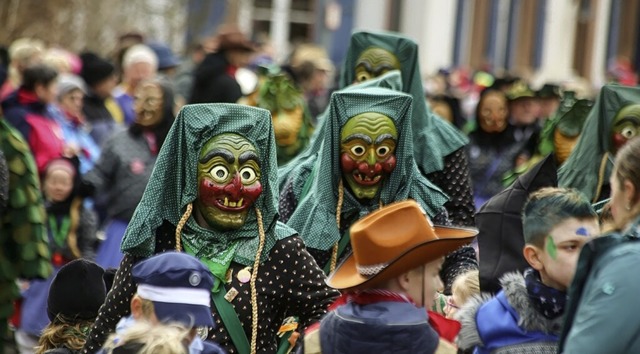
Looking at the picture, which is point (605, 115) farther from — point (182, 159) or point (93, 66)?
point (93, 66)

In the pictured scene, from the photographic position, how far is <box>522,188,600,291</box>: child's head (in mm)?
5414

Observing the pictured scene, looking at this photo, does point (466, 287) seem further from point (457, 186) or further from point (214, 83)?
point (214, 83)

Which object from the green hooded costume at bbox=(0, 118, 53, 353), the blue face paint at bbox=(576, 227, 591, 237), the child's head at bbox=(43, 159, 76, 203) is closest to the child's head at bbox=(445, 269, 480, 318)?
the blue face paint at bbox=(576, 227, 591, 237)

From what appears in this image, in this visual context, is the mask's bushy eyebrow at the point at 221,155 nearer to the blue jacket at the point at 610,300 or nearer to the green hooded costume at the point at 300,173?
the green hooded costume at the point at 300,173

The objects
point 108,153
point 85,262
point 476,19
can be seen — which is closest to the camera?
point 85,262

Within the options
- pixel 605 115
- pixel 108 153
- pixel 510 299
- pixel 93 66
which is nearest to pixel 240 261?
pixel 510 299

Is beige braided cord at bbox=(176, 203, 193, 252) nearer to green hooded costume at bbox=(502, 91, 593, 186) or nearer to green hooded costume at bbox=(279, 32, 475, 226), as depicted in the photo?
green hooded costume at bbox=(279, 32, 475, 226)

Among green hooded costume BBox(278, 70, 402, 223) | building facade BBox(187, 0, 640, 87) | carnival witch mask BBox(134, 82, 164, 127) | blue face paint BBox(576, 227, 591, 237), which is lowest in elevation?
building facade BBox(187, 0, 640, 87)

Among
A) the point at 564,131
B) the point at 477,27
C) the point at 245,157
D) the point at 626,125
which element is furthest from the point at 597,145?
the point at 477,27

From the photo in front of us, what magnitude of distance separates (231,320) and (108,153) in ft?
17.5

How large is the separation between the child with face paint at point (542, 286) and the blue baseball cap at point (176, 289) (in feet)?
2.84

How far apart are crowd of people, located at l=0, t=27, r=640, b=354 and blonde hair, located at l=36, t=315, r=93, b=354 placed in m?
0.01

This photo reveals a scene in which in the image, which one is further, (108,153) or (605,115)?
(108,153)

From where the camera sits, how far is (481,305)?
5.61 m
